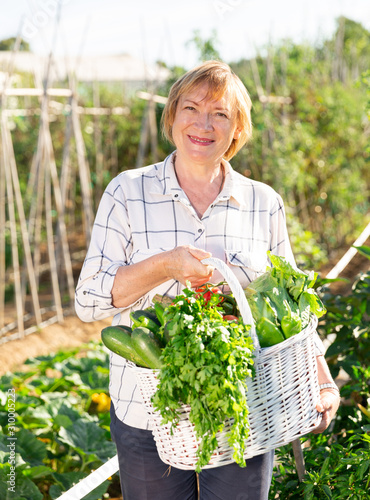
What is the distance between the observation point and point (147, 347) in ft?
3.58

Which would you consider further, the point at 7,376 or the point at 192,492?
the point at 7,376

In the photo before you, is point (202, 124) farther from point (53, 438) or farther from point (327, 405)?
point (53, 438)

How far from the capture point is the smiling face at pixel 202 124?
1.39m

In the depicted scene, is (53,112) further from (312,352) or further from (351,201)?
(312,352)

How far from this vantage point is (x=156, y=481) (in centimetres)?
134

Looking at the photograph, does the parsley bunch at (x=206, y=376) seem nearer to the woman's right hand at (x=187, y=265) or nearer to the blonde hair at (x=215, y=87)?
the woman's right hand at (x=187, y=265)

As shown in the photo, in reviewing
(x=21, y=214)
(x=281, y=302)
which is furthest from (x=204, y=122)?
(x=21, y=214)

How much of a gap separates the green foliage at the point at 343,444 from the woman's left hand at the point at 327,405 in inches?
A: 10.5

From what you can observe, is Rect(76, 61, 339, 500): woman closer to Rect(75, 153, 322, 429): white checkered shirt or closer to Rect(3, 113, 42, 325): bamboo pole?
Rect(75, 153, 322, 429): white checkered shirt

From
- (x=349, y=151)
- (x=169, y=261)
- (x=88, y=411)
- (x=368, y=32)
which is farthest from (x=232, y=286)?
(x=368, y=32)

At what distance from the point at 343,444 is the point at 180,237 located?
112 centimetres

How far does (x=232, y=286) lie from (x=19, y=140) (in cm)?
754

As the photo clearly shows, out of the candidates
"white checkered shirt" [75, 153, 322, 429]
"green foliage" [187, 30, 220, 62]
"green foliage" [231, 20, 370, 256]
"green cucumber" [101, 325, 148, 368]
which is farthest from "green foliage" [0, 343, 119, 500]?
"green foliage" [187, 30, 220, 62]

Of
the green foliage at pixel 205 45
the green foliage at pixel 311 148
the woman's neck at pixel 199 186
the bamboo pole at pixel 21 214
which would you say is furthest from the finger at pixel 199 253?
the green foliage at pixel 205 45
